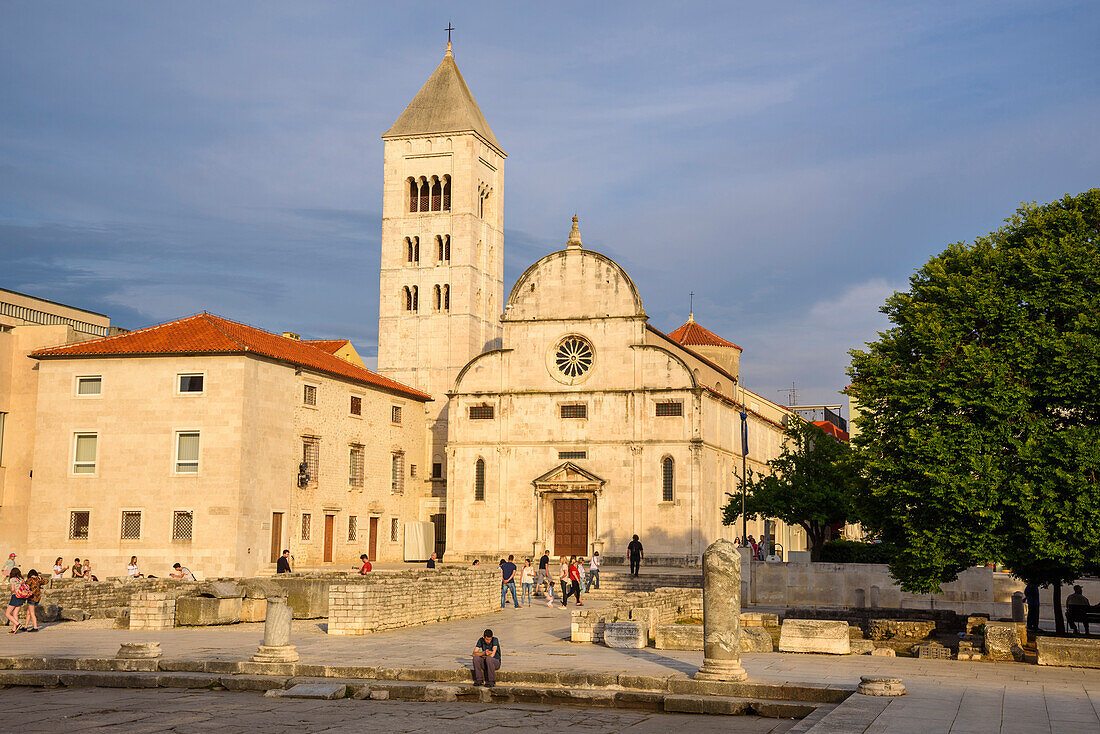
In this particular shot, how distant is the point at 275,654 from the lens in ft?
64.5

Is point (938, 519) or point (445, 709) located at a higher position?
point (938, 519)

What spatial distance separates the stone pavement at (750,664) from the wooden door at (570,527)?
76.4ft

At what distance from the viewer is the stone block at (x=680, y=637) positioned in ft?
76.5

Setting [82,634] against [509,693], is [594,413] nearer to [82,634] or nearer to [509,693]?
[82,634]

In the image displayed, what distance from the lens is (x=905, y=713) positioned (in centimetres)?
1487

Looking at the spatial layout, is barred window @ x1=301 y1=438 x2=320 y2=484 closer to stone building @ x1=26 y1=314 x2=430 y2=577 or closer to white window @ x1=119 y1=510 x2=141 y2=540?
stone building @ x1=26 y1=314 x2=430 y2=577

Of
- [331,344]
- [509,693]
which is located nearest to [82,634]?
[509,693]

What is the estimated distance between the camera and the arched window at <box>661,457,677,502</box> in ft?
170

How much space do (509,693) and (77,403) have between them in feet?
112

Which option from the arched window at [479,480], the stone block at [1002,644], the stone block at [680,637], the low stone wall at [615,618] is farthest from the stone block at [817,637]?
the arched window at [479,480]

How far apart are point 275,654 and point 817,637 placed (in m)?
11.5

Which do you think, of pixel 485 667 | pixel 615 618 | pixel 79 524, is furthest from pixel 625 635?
pixel 79 524

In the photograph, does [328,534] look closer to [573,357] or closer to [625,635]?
[573,357]

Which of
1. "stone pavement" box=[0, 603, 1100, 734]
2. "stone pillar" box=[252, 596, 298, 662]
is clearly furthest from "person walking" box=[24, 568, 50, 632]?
"stone pillar" box=[252, 596, 298, 662]
